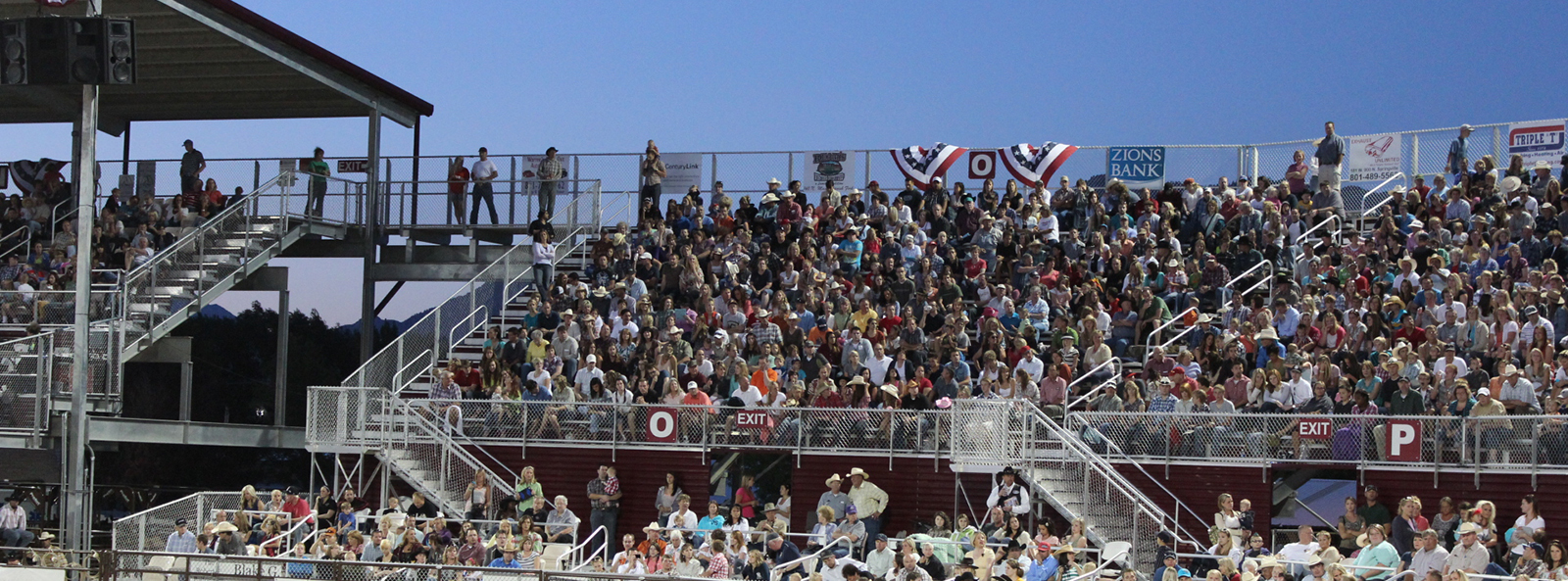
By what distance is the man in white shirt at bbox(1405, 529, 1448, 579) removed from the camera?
17.2 m

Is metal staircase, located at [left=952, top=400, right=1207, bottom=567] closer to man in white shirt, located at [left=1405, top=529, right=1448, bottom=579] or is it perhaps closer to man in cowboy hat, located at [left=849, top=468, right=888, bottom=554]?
man in cowboy hat, located at [left=849, top=468, right=888, bottom=554]

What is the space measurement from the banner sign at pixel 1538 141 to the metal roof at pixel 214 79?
19.9 metres

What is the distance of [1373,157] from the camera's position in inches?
1228

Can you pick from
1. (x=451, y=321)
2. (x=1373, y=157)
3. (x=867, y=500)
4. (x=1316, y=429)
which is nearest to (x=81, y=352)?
(x=451, y=321)

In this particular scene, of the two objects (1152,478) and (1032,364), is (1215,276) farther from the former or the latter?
(1152,478)

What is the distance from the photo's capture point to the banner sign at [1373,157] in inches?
1210

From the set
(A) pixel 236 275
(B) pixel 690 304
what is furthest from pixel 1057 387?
(A) pixel 236 275

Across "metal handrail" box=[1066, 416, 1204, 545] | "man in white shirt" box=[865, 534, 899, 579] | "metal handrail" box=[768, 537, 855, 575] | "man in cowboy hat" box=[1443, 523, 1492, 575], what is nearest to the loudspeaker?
"metal handrail" box=[768, 537, 855, 575]

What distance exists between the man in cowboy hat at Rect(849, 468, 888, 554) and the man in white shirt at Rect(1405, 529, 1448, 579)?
6.85m

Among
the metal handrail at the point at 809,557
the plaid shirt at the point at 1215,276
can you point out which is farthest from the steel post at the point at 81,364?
the plaid shirt at the point at 1215,276

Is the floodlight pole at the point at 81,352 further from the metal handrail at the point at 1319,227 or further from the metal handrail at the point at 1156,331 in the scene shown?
the metal handrail at the point at 1319,227

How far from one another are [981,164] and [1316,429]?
42.1ft

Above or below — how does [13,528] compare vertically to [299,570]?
below

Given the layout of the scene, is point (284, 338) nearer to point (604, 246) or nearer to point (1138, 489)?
point (604, 246)
